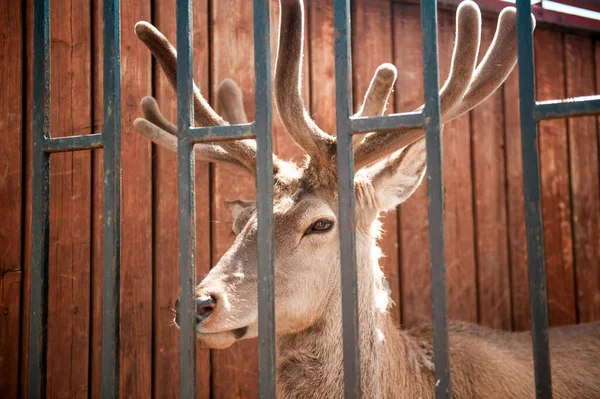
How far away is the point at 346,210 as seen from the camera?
151cm

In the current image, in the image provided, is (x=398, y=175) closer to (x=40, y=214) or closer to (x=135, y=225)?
(x=40, y=214)

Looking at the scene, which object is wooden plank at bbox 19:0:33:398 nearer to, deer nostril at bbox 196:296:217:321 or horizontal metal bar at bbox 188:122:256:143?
deer nostril at bbox 196:296:217:321

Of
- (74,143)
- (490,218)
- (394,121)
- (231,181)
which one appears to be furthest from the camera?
(490,218)

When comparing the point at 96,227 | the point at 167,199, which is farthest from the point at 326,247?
the point at 96,227

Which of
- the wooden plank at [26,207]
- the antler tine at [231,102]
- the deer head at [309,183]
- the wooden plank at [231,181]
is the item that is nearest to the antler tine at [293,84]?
the deer head at [309,183]

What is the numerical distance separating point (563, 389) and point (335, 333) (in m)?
1.65

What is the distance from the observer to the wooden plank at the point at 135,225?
130 inches

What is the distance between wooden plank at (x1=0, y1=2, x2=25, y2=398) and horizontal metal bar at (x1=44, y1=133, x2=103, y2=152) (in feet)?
5.48

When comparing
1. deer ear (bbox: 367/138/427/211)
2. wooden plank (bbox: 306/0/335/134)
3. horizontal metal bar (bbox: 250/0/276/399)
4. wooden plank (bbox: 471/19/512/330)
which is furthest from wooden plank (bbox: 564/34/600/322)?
horizontal metal bar (bbox: 250/0/276/399)

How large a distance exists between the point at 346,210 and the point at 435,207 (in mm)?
258

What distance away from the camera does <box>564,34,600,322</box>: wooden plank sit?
467 centimetres

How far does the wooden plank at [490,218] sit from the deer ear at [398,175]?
188 centimetres

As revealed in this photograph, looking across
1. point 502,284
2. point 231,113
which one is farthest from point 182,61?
point 502,284

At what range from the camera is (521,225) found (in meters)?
4.43
